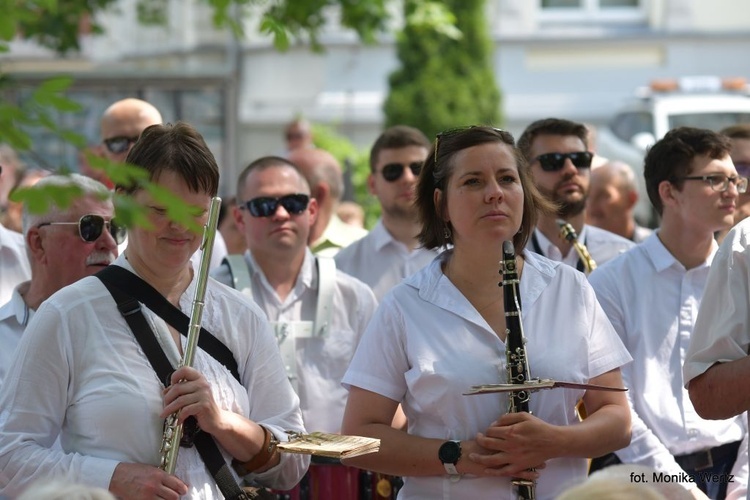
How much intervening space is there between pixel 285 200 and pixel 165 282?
235 cm

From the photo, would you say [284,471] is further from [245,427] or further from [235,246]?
[235,246]

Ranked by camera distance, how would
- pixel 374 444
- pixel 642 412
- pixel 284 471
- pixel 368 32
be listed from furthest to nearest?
pixel 368 32 → pixel 642 412 → pixel 284 471 → pixel 374 444

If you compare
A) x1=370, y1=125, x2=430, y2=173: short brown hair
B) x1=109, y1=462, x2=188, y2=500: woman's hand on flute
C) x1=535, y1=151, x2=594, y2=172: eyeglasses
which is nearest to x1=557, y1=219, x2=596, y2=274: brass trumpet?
x1=535, y1=151, x2=594, y2=172: eyeglasses

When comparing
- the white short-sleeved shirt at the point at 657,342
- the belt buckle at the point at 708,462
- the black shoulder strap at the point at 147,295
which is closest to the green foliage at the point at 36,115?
the black shoulder strap at the point at 147,295

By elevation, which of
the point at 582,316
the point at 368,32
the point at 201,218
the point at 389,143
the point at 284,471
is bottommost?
the point at 284,471

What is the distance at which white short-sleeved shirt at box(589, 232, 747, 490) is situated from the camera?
5988 millimetres

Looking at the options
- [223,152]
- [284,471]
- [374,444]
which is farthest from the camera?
[223,152]

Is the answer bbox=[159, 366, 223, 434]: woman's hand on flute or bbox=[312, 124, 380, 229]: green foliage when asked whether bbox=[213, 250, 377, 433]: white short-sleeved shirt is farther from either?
bbox=[312, 124, 380, 229]: green foliage

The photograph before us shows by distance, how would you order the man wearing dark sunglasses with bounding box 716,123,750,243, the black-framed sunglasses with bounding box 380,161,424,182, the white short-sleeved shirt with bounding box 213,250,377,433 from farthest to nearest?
the black-framed sunglasses with bounding box 380,161,424,182, the man wearing dark sunglasses with bounding box 716,123,750,243, the white short-sleeved shirt with bounding box 213,250,377,433

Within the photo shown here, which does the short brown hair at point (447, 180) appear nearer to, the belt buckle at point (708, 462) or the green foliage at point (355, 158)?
the belt buckle at point (708, 462)

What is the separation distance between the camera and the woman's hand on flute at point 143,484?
4.30m

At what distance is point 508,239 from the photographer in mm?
4945

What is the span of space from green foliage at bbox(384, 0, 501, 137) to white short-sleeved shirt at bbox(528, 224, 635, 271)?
44.5ft

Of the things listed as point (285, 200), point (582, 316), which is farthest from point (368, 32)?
point (582, 316)
